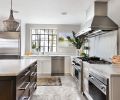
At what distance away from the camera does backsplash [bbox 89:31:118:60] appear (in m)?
3.87

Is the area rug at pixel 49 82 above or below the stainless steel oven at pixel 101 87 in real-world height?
below

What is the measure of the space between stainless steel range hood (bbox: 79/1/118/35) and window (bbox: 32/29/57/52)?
13.6 feet

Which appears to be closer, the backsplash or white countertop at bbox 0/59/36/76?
white countertop at bbox 0/59/36/76

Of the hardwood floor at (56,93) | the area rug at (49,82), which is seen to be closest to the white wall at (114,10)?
the hardwood floor at (56,93)

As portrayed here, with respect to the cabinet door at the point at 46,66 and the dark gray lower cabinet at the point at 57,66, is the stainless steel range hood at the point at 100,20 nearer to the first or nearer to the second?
the cabinet door at the point at 46,66

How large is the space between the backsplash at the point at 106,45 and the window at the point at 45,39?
3170mm

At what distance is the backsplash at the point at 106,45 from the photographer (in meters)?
3.87

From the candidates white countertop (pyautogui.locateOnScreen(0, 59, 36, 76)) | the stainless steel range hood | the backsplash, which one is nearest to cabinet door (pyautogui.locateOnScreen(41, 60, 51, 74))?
the backsplash

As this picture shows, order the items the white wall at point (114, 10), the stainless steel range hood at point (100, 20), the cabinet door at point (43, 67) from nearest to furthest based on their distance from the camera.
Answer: the white wall at point (114, 10), the stainless steel range hood at point (100, 20), the cabinet door at point (43, 67)

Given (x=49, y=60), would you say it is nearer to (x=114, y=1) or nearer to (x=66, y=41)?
(x=66, y=41)

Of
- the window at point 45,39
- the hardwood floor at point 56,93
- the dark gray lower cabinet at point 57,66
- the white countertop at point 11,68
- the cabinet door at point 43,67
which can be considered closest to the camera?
the white countertop at point 11,68

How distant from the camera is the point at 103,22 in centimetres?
406

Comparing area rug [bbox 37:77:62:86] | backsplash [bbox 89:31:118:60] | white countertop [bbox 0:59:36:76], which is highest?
backsplash [bbox 89:31:118:60]

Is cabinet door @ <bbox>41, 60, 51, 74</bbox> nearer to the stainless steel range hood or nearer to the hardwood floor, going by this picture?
the hardwood floor
